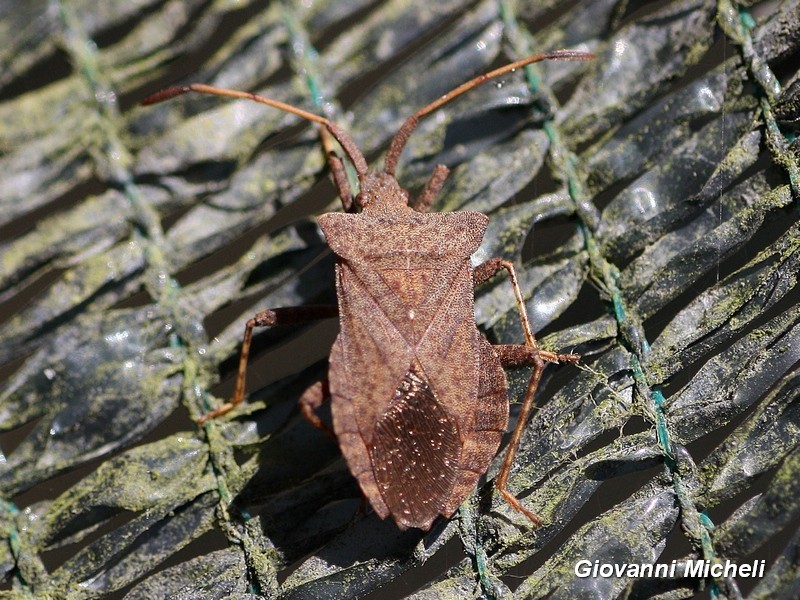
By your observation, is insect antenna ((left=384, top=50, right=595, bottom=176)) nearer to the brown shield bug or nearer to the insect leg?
the brown shield bug

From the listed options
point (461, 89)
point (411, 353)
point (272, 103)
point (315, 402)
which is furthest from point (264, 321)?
point (461, 89)

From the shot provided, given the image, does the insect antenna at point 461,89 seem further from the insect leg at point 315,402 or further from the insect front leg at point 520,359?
the insect leg at point 315,402

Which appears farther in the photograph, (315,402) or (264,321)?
(264,321)

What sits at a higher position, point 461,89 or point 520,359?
point 461,89

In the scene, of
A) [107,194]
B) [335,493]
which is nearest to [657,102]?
[335,493]

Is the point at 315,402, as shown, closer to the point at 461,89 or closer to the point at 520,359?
the point at 520,359

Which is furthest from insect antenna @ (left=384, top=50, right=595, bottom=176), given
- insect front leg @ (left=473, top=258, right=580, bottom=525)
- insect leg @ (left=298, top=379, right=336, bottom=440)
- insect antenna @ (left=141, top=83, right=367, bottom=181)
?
insect leg @ (left=298, top=379, right=336, bottom=440)
